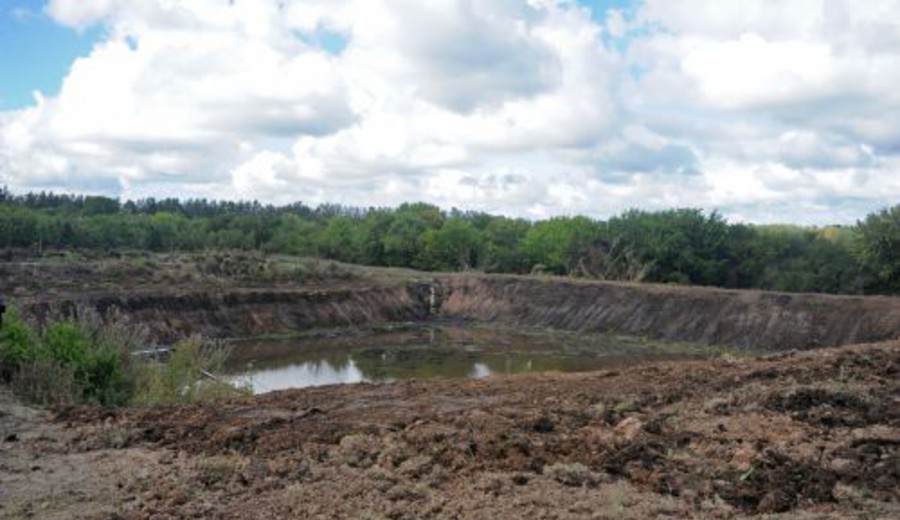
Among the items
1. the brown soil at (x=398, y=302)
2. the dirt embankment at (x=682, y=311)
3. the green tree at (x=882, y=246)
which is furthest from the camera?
the green tree at (x=882, y=246)

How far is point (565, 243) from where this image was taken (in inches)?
2682

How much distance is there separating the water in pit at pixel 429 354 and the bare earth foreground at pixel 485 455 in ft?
62.0

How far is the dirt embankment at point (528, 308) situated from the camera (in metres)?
40.9

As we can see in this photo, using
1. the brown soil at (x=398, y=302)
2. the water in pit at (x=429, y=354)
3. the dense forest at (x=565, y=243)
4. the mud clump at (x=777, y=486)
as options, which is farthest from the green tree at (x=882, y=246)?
the mud clump at (x=777, y=486)

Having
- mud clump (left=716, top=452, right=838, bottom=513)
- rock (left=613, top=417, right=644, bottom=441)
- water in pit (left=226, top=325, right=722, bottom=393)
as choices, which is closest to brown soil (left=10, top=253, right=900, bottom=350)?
water in pit (left=226, top=325, right=722, bottom=393)

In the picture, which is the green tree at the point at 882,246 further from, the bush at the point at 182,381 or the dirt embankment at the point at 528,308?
the bush at the point at 182,381

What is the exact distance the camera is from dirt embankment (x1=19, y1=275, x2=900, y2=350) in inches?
1612

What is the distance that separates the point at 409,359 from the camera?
126ft

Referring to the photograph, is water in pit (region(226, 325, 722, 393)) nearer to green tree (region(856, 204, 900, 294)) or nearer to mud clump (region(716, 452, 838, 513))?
green tree (region(856, 204, 900, 294))

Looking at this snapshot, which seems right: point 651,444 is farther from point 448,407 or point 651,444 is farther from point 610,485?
point 448,407

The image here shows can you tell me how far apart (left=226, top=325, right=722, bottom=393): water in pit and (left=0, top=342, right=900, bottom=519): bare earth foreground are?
18895 mm

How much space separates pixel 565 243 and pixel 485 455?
60198mm

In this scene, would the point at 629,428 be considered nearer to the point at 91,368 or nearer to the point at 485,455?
the point at 485,455

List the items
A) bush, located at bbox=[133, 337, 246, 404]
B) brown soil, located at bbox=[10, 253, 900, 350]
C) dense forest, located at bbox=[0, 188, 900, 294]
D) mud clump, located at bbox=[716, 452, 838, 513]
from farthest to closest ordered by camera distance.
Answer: dense forest, located at bbox=[0, 188, 900, 294] < brown soil, located at bbox=[10, 253, 900, 350] < bush, located at bbox=[133, 337, 246, 404] < mud clump, located at bbox=[716, 452, 838, 513]
